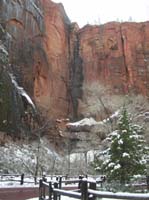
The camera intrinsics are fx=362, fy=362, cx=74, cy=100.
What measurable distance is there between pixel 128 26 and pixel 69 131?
25281 millimetres

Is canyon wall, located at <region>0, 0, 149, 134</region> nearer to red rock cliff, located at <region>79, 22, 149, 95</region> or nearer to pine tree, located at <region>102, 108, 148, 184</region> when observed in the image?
red rock cliff, located at <region>79, 22, 149, 95</region>

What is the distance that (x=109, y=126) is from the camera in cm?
3662

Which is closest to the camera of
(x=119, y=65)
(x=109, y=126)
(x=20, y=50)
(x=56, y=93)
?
(x=109, y=126)

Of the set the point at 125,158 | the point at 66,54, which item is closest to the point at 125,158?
the point at 125,158

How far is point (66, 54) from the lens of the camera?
64.6 m

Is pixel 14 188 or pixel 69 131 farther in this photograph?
pixel 69 131

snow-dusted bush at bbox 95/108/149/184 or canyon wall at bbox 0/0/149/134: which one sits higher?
canyon wall at bbox 0/0/149/134

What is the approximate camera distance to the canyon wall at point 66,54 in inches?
1988

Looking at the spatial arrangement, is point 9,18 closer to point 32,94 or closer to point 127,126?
point 32,94

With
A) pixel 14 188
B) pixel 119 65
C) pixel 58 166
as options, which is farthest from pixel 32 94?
pixel 14 188

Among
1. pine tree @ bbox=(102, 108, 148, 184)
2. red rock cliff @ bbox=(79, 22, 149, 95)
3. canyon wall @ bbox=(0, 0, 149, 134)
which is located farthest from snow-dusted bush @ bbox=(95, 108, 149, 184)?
red rock cliff @ bbox=(79, 22, 149, 95)

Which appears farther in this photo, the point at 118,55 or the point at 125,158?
the point at 118,55

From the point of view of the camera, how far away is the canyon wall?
1988 inches

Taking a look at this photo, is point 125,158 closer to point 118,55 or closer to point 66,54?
point 118,55
